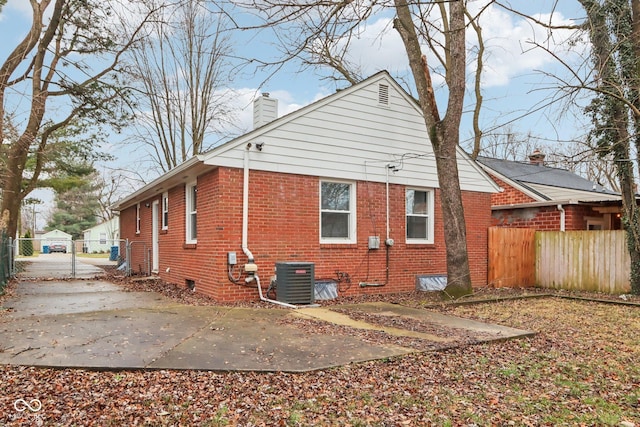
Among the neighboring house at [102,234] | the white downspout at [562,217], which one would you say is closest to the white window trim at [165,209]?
the white downspout at [562,217]

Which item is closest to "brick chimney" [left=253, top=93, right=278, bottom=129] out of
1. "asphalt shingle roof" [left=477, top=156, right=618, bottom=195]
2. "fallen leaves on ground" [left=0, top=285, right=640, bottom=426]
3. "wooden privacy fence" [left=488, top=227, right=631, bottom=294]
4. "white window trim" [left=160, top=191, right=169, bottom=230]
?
"white window trim" [left=160, top=191, right=169, bottom=230]

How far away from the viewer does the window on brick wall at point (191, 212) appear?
10.3 metres

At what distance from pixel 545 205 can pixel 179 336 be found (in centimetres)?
1276

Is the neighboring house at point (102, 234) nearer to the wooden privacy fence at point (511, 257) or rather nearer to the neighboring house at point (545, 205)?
the neighboring house at point (545, 205)

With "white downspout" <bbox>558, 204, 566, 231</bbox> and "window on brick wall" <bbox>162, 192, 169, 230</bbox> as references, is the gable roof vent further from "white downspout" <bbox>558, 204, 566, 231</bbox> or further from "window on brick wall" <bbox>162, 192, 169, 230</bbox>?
"white downspout" <bbox>558, 204, 566, 231</bbox>

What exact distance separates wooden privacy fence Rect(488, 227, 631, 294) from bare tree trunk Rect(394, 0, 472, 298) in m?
3.77

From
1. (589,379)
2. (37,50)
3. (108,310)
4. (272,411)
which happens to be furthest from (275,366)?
(37,50)

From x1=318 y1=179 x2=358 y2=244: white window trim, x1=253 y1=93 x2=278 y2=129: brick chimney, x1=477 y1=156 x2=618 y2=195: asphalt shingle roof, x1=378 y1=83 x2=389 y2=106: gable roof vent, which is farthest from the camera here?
x1=477 y1=156 x2=618 y2=195: asphalt shingle roof

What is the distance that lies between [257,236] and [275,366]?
4616 mm

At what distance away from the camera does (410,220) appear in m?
11.1

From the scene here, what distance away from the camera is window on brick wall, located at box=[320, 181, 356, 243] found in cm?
984

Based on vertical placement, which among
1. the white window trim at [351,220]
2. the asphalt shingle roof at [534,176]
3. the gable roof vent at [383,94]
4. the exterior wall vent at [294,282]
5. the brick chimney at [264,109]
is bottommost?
the exterior wall vent at [294,282]

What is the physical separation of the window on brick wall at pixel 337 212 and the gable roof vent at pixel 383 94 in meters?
2.21

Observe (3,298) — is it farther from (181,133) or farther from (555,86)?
(181,133)
